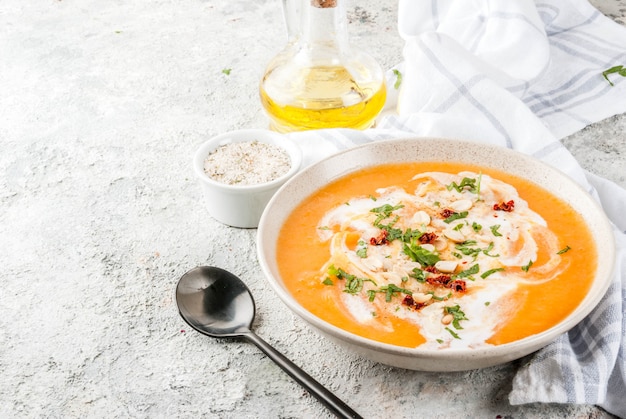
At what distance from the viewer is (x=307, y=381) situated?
1.54 metres

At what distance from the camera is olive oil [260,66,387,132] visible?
7.43 feet

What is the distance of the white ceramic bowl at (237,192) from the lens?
2000mm

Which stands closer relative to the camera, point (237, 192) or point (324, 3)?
point (237, 192)

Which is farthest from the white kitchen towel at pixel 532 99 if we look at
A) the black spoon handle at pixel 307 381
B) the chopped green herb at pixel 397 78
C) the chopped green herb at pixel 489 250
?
the black spoon handle at pixel 307 381

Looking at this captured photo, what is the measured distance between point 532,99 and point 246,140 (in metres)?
0.99

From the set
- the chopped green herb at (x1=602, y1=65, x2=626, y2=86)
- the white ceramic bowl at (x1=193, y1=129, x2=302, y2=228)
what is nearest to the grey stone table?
the white ceramic bowl at (x1=193, y1=129, x2=302, y2=228)

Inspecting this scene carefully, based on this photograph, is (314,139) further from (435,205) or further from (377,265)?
(377,265)

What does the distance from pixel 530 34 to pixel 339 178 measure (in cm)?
101

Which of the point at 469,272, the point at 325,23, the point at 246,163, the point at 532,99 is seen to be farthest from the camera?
the point at 532,99

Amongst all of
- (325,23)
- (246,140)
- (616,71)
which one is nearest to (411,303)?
(246,140)

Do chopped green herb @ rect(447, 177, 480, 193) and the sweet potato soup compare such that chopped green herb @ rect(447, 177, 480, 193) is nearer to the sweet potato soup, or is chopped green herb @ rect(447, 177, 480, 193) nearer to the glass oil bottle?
the sweet potato soup

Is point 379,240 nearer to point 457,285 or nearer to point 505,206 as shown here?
point 457,285

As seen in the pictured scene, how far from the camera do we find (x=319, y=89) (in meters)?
2.26

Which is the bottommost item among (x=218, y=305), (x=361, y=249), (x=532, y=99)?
(x=532, y=99)
